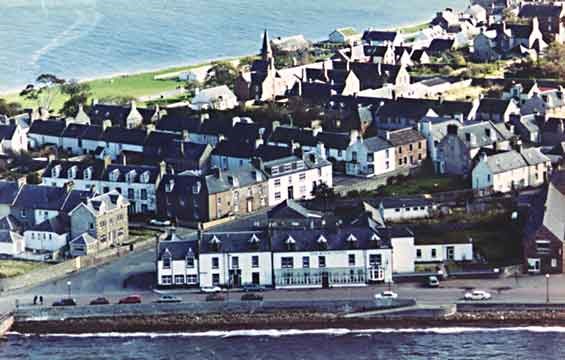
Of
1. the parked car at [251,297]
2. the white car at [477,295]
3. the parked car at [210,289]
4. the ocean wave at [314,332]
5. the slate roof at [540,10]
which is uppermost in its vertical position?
the slate roof at [540,10]

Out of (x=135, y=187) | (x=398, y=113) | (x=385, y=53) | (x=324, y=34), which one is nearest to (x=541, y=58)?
(x=385, y=53)

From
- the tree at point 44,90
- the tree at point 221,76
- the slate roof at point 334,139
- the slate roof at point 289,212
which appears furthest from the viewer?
the tree at point 221,76

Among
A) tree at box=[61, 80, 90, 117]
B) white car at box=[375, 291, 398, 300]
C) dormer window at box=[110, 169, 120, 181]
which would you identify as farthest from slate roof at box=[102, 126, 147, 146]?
white car at box=[375, 291, 398, 300]

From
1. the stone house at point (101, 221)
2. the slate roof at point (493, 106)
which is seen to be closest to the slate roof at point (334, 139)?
the slate roof at point (493, 106)

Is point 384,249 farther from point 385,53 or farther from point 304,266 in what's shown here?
point 385,53

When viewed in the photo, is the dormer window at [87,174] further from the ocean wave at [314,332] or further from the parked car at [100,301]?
the ocean wave at [314,332]
